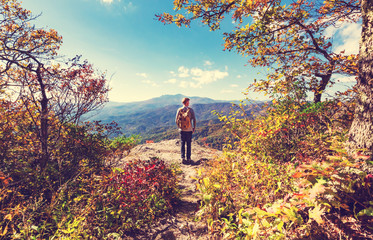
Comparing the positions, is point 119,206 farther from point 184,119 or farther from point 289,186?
point 184,119

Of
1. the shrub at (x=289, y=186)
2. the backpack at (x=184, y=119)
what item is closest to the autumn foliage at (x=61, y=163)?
the shrub at (x=289, y=186)

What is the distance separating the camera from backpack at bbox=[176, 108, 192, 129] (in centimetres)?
673

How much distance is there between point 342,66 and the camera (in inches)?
182

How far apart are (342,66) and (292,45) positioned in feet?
6.03

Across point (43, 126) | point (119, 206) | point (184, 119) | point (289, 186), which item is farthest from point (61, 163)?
point (289, 186)

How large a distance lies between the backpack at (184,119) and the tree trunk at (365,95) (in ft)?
16.3

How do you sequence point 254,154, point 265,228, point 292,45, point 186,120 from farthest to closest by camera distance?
1. point 186,120
2. point 292,45
3. point 254,154
4. point 265,228

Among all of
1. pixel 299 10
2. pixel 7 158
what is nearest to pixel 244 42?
pixel 299 10

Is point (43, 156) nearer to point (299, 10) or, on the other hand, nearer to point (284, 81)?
point (284, 81)

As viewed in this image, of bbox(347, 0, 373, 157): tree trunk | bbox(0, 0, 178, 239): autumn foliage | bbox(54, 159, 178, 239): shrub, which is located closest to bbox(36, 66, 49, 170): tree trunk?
bbox(0, 0, 178, 239): autumn foliage

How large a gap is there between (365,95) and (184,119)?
5248 millimetres

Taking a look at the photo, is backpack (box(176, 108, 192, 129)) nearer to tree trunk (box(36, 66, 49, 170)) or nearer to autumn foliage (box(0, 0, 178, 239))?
autumn foliage (box(0, 0, 178, 239))

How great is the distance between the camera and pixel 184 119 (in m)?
6.80

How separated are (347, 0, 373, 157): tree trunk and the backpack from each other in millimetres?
4968
